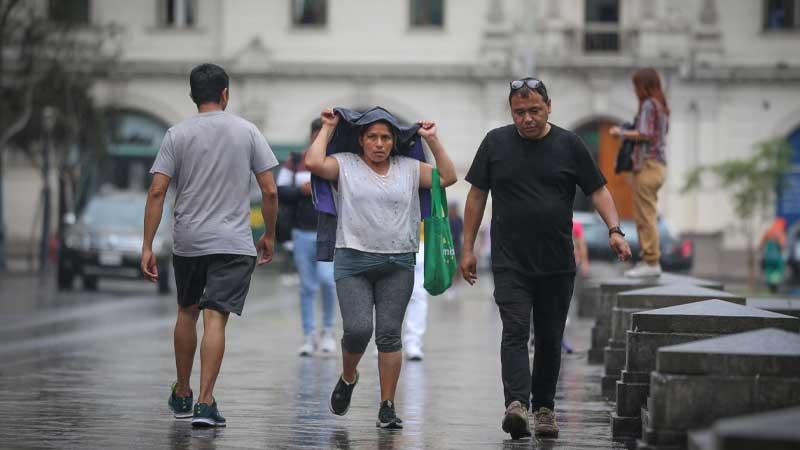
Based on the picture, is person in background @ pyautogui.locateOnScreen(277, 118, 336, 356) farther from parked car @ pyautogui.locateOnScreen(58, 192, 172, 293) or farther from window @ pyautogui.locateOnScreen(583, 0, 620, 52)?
window @ pyautogui.locateOnScreen(583, 0, 620, 52)

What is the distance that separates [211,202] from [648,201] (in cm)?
504

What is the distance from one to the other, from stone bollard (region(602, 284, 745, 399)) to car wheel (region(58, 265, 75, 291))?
1905cm

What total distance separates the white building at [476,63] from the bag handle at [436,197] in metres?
36.3

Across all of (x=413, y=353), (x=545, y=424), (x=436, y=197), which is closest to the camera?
(x=545, y=424)

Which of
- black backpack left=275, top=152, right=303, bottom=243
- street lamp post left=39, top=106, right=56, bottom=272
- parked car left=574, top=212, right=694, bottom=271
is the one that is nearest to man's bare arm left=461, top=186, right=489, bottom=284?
black backpack left=275, top=152, right=303, bottom=243

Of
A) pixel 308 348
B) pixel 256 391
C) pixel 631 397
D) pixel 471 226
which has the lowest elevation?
pixel 308 348

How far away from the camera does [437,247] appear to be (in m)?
10.0

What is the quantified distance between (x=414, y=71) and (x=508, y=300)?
38349 millimetres

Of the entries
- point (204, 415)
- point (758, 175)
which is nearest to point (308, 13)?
point (758, 175)

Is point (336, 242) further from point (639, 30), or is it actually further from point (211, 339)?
point (639, 30)

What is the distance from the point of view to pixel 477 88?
47.7 meters

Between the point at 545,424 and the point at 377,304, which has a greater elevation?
the point at 377,304

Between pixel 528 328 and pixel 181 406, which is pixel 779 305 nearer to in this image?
pixel 528 328

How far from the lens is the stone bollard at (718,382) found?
7109 millimetres
